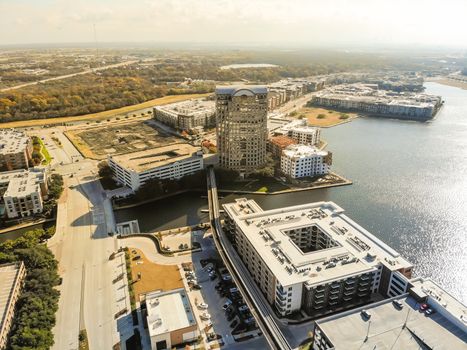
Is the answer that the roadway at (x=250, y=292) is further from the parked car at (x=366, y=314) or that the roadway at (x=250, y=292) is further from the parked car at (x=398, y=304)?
the parked car at (x=398, y=304)

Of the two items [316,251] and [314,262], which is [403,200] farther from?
[314,262]

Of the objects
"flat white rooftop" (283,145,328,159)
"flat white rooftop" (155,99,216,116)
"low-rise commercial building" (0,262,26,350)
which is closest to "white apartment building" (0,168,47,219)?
"low-rise commercial building" (0,262,26,350)

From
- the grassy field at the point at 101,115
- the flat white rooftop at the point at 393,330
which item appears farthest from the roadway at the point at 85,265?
the grassy field at the point at 101,115

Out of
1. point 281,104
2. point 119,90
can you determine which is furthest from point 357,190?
point 119,90

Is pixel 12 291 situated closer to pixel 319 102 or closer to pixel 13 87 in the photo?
pixel 319 102

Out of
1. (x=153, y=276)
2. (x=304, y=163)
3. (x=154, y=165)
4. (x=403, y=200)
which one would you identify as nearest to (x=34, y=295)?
(x=153, y=276)

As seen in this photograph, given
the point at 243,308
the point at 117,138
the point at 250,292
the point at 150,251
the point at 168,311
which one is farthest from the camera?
the point at 117,138

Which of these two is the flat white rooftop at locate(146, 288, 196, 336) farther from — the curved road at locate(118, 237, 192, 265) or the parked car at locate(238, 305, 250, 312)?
the curved road at locate(118, 237, 192, 265)
